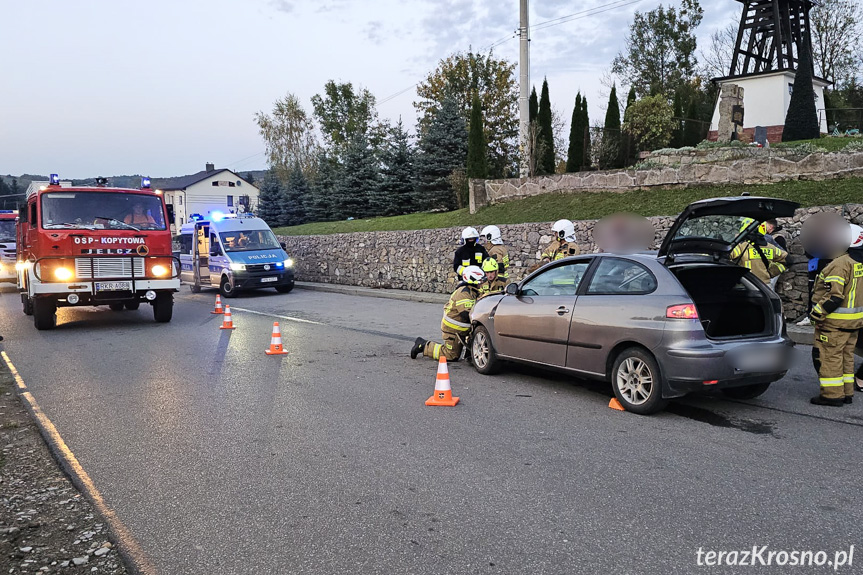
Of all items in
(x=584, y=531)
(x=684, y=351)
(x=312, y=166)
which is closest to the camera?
(x=584, y=531)

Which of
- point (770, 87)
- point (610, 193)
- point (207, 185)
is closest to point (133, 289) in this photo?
point (610, 193)

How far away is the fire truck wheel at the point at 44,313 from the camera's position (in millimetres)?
12375

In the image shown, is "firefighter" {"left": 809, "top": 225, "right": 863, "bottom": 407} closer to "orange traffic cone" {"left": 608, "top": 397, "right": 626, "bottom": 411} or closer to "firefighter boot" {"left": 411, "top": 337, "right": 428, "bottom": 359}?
"orange traffic cone" {"left": 608, "top": 397, "right": 626, "bottom": 411}

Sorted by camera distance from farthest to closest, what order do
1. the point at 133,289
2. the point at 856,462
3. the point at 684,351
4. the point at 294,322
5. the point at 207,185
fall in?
the point at 207,185, the point at 294,322, the point at 133,289, the point at 684,351, the point at 856,462

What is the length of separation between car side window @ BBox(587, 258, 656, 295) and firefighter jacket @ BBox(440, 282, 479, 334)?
2245 mm

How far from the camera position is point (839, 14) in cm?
3997

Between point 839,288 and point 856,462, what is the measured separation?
7.02ft

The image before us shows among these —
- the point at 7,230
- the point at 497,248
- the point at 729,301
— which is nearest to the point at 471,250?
the point at 497,248

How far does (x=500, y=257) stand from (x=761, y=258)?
12.8ft

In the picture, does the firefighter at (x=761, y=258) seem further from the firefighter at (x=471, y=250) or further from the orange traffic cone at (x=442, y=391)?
the orange traffic cone at (x=442, y=391)

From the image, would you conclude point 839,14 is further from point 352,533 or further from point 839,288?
point 352,533

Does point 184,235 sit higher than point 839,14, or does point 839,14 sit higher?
point 839,14

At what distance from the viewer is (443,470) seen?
4.71 metres

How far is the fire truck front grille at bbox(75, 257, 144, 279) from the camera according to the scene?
39.5 ft
